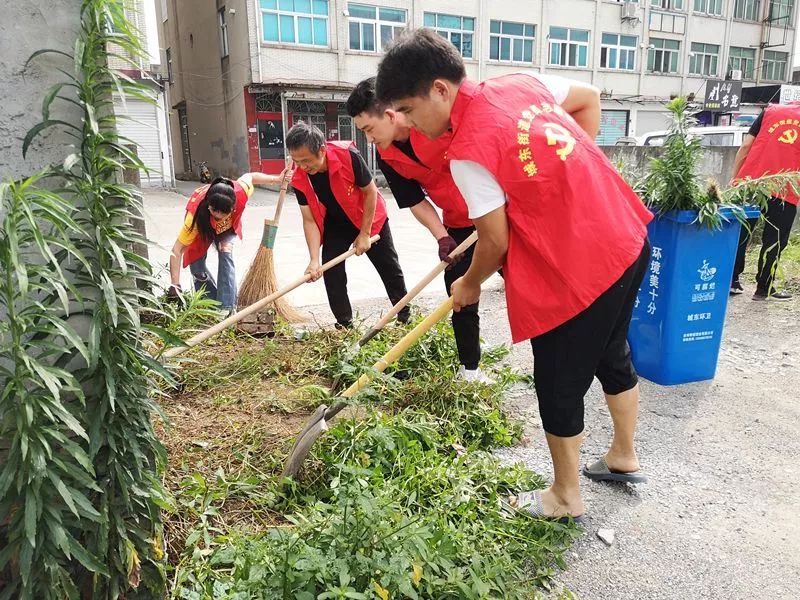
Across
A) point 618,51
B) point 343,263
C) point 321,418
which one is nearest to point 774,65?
point 618,51

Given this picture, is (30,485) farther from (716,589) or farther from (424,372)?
(424,372)

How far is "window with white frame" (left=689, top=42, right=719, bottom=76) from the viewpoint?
1061 inches

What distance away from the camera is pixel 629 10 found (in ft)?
79.8

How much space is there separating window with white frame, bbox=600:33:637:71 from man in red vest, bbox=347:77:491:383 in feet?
81.5

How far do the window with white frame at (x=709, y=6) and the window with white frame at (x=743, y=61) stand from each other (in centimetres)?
202

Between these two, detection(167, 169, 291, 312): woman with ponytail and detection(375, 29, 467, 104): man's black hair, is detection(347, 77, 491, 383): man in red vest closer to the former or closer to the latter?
detection(375, 29, 467, 104): man's black hair

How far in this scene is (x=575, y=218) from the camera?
1.80 meters

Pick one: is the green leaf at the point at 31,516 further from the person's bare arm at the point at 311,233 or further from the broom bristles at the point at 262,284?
the broom bristles at the point at 262,284

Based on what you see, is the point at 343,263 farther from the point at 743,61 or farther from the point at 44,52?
the point at 743,61

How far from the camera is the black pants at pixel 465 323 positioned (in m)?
3.10

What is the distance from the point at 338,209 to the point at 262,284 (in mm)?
1073

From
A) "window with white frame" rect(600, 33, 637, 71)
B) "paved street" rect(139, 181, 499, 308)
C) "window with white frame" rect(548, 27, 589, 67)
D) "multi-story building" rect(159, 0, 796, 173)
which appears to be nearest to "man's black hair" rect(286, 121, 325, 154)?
"paved street" rect(139, 181, 499, 308)

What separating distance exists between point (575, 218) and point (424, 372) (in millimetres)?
1697

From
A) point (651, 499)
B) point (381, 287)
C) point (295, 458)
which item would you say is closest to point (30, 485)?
point (295, 458)
